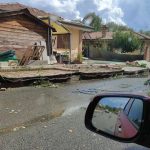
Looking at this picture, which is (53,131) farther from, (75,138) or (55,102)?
(55,102)

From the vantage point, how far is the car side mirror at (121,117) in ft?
6.79

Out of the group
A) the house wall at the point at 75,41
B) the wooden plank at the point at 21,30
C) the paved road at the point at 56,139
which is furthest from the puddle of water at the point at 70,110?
the house wall at the point at 75,41

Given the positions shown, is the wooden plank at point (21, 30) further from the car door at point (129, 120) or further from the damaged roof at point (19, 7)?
the car door at point (129, 120)

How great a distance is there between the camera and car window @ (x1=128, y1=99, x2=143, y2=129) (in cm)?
214

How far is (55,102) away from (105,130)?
891 centimetres

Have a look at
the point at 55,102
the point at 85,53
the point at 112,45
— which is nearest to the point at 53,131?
the point at 55,102

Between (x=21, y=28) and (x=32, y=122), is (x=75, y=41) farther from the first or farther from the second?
(x=32, y=122)

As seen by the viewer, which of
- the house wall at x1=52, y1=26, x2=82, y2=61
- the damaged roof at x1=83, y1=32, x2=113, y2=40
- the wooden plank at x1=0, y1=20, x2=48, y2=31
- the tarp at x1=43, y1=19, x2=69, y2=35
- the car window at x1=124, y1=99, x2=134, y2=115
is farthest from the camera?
the damaged roof at x1=83, y1=32, x2=113, y2=40

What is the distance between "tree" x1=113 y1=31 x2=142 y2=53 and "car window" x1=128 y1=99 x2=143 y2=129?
4398 centimetres

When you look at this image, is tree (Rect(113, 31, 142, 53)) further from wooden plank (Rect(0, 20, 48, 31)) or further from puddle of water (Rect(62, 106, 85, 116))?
puddle of water (Rect(62, 106, 85, 116))

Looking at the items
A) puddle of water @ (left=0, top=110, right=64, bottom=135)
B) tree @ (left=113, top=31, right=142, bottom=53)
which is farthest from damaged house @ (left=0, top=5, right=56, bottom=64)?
tree @ (left=113, top=31, right=142, bottom=53)

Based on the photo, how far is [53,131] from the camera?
715 cm

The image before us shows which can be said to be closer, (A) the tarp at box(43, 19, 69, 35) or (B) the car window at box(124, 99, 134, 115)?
(B) the car window at box(124, 99, 134, 115)

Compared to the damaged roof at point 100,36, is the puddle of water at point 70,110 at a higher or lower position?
lower
